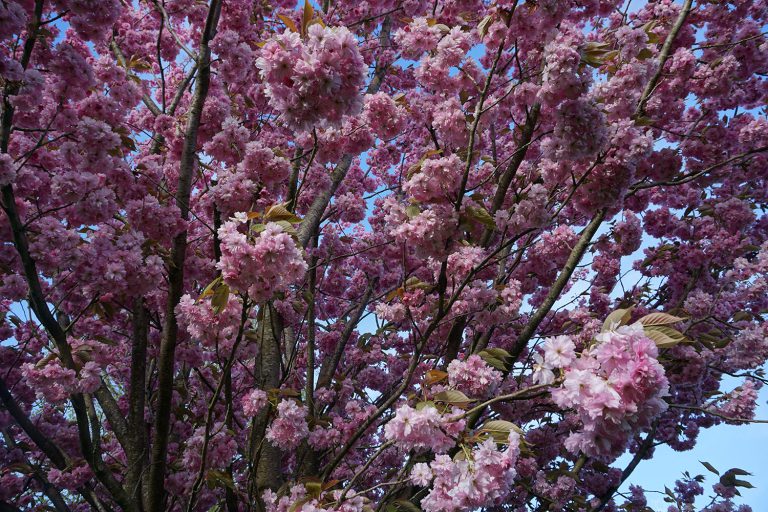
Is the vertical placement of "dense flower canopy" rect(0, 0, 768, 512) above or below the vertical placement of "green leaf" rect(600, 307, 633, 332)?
above

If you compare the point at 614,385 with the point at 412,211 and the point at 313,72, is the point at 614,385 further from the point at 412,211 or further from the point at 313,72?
the point at 313,72

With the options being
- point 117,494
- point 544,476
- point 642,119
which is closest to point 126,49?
point 117,494

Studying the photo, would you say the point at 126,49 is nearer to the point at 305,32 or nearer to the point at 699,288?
the point at 305,32

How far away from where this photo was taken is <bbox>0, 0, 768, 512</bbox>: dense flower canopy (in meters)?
2.59

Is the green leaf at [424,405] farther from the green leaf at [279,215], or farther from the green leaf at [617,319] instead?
the green leaf at [279,215]

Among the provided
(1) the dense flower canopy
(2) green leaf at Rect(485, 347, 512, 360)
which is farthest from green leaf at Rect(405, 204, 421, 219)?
(2) green leaf at Rect(485, 347, 512, 360)

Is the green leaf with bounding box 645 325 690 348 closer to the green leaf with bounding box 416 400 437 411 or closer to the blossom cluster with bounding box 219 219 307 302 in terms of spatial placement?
the green leaf with bounding box 416 400 437 411

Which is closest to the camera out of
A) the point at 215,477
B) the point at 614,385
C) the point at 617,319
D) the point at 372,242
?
the point at 614,385

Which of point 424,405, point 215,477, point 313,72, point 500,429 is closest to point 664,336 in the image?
point 500,429

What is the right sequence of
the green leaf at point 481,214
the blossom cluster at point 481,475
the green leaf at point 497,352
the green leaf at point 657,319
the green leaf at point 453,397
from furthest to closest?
1. the green leaf at point 497,352
2. the green leaf at point 481,214
3. the green leaf at point 453,397
4. the blossom cluster at point 481,475
5. the green leaf at point 657,319

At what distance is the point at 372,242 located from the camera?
6.90 m

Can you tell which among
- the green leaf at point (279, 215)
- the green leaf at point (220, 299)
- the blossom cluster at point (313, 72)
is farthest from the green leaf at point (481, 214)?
the green leaf at point (220, 299)

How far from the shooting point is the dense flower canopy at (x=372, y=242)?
259 cm

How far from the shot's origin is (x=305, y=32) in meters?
2.58
